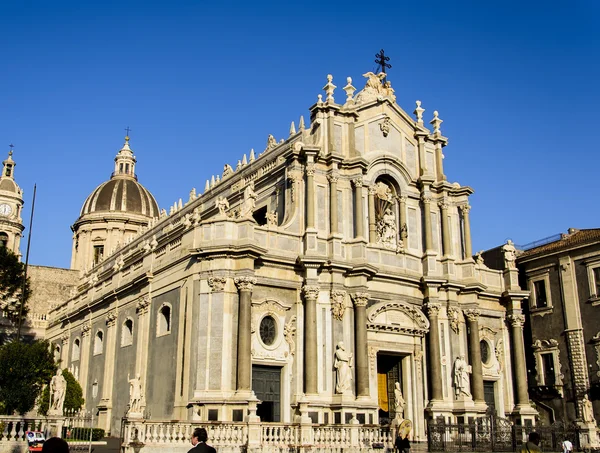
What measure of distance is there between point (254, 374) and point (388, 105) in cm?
1551

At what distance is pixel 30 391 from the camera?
3512cm

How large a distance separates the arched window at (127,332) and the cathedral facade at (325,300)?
205mm

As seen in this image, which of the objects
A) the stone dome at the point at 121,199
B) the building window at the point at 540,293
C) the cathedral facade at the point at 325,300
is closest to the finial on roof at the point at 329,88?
the cathedral facade at the point at 325,300

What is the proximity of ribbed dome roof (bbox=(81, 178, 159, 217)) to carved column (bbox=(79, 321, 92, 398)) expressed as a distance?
81.2 ft

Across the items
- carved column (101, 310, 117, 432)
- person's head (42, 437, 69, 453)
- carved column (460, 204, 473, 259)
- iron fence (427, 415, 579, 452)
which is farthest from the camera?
carved column (460, 204, 473, 259)

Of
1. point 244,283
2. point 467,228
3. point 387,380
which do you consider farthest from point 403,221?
point 244,283

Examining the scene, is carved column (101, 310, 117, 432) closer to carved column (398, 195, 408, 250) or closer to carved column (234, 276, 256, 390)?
carved column (234, 276, 256, 390)

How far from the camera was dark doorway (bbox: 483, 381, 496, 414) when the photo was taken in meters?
34.7

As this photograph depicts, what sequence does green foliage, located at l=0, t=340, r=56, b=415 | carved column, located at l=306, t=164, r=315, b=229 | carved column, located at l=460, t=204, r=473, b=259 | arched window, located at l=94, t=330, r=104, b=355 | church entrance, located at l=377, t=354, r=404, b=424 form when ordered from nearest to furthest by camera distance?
carved column, located at l=306, t=164, r=315, b=229 → church entrance, located at l=377, t=354, r=404, b=424 → green foliage, located at l=0, t=340, r=56, b=415 → carved column, located at l=460, t=204, r=473, b=259 → arched window, located at l=94, t=330, r=104, b=355

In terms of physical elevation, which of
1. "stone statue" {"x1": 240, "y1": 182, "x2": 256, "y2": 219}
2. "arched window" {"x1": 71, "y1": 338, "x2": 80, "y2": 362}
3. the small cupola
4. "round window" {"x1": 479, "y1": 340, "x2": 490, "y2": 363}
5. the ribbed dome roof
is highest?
the small cupola

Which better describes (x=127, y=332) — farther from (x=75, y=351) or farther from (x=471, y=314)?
(x=471, y=314)

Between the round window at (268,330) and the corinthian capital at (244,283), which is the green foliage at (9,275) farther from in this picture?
the corinthian capital at (244,283)

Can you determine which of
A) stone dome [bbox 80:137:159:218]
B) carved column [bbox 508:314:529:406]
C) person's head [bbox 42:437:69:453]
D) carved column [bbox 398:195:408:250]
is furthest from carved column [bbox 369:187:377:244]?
stone dome [bbox 80:137:159:218]

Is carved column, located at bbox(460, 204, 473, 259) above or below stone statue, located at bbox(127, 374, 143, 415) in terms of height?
above
